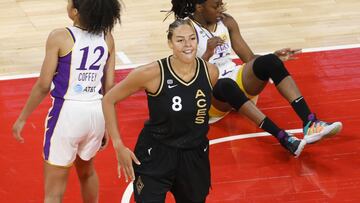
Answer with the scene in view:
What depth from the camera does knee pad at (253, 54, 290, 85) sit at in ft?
19.2

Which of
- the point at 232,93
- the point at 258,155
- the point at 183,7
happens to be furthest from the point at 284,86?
the point at 183,7

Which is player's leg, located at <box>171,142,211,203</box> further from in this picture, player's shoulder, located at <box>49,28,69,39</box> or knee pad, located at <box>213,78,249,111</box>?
knee pad, located at <box>213,78,249,111</box>

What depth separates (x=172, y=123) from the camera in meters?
Result: 4.09

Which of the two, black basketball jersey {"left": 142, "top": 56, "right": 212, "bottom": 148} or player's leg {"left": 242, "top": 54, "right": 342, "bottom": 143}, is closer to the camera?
black basketball jersey {"left": 142, "top": 56, "right": 212, "bottom": 148}

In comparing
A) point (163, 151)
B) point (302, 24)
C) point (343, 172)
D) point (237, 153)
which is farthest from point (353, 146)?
point (302, 24)

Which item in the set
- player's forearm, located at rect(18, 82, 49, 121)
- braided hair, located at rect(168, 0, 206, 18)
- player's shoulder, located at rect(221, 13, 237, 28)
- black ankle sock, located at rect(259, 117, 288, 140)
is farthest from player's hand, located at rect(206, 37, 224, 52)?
player's forearm, located at rect(18, 82, 49, 121)

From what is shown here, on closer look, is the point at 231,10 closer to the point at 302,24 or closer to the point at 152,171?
the point at 302,24

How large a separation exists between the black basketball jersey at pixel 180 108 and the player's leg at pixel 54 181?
0.70m

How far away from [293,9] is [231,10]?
0.72 meters

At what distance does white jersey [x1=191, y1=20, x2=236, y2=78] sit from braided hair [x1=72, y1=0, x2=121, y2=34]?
63.0 inches

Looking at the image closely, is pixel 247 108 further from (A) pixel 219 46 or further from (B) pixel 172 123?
(B) pixel 172 123

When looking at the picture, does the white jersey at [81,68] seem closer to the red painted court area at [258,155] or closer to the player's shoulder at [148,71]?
the player's shoulder at [148,71]

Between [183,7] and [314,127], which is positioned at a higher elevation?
[183,7]

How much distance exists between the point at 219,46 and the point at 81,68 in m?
1.91
